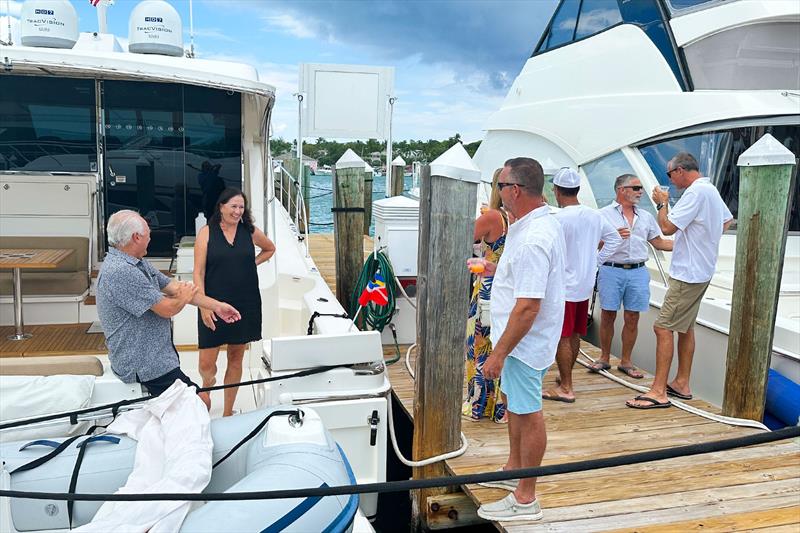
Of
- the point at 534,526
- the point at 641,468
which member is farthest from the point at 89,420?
the point at 641,468

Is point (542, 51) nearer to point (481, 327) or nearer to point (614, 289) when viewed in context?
point (614, 289)

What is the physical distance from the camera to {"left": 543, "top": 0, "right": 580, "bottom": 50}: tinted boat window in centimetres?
841

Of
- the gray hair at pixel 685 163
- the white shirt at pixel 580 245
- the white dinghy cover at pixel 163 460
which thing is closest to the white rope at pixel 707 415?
the white shirt at pixel 580 245

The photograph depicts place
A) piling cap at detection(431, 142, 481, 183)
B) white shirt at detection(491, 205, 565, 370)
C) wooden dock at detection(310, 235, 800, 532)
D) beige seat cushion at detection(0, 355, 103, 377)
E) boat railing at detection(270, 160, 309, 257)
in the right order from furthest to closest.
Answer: boat railing at detection(270, 160, 309, 257)
piling cap at detection(431, 142, 481, 183)
wooden dock at detection(310, 235, 800, 532)
beige seat cushion at detection(0, 355, 103, 377)
white shirt at detection(491, 205, 565, 370)

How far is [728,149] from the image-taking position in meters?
5.96

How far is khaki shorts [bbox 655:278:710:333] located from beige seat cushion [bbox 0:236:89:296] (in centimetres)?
433

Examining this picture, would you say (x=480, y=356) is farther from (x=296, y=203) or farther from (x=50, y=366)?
(x=296, y=203)

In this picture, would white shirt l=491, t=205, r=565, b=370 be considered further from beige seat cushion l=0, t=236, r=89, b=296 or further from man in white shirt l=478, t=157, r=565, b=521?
beige seat cushion l=0, t=236, r=89, b=296

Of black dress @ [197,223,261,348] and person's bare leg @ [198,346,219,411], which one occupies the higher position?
black dress @ [197,223,261,348]

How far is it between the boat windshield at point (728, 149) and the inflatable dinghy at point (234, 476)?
191 inches

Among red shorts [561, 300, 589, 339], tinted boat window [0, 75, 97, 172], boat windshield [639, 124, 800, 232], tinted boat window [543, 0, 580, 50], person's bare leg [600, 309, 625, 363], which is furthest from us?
tinted boat window [543, 0, 580, 50]

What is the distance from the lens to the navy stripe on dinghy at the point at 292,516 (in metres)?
2.10

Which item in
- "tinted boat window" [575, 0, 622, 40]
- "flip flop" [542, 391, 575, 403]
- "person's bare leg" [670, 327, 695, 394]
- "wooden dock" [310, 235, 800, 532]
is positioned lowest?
"wooden dock" [310, 235, 800, 532]

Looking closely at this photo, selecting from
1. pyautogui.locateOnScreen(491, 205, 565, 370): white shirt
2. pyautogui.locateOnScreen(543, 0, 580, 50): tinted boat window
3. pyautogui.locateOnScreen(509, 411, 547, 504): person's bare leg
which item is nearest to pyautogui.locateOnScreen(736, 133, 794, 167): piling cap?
pyautogui.locateOnScreen(491, 205, 565, 370): white shirt
